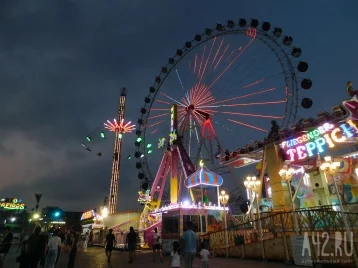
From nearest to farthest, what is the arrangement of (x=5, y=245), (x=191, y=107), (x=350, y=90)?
(x=5, y=245) < (x=350, y=90) < (x=191, y=107)

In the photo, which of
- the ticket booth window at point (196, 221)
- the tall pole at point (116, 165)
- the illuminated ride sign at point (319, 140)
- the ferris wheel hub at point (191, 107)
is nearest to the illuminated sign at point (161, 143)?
the ferris wheel hub at point (191, 107)

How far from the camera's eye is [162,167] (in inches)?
1261

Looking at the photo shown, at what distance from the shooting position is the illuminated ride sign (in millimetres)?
13031

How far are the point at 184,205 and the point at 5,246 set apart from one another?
14.5 metres

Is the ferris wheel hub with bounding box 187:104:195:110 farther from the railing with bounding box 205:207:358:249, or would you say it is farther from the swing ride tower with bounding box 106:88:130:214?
the swing ride tower with bounding box 106:88:130:214

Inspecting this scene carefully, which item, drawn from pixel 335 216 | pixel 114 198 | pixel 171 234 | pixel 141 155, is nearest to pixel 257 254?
pixel 335 216

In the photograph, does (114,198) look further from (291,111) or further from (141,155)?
(291,111)

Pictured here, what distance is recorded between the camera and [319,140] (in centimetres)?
1405

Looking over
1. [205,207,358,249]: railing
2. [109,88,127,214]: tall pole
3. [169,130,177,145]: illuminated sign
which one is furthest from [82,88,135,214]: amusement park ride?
[205,207,358,249]: railing

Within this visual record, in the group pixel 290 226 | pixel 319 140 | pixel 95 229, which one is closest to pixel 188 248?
pixel 290 226

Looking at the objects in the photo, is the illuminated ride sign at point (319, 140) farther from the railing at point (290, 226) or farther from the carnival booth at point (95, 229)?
the carnival booth at point (95, 229)

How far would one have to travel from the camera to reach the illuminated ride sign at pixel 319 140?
13031 millimetres

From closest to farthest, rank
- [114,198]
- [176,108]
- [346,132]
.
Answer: [346,132]
[176,108]
[114,198]

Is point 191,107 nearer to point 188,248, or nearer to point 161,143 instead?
point 161,143
